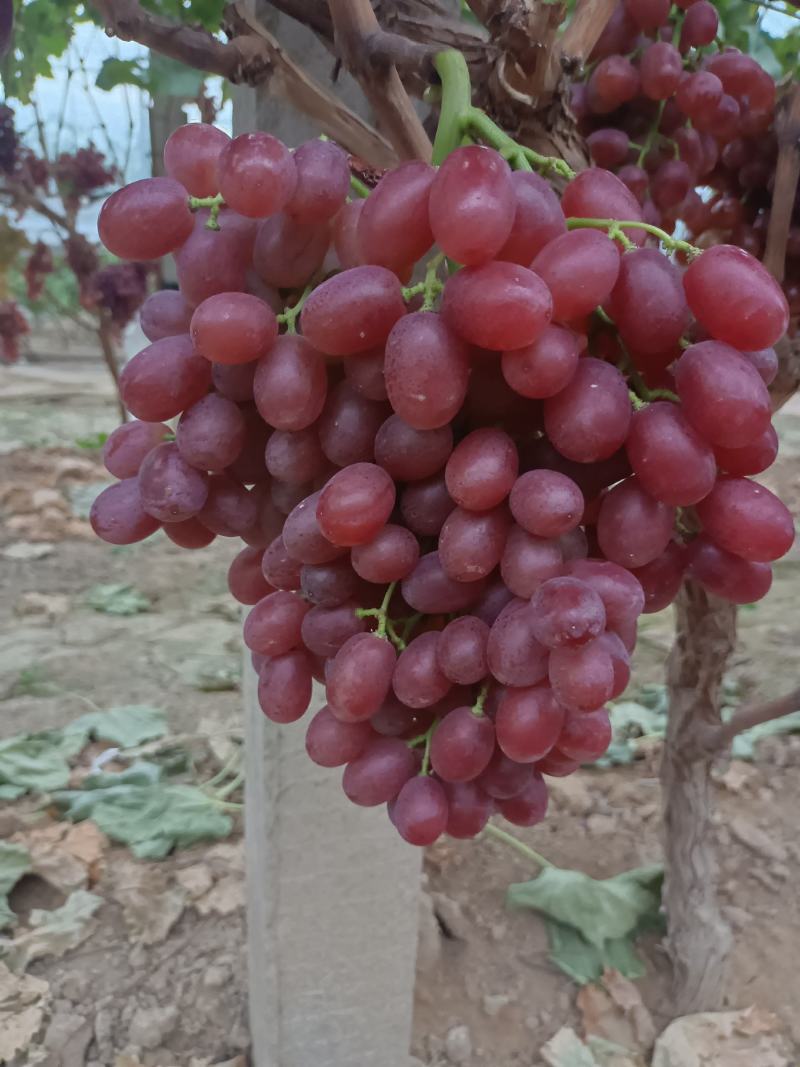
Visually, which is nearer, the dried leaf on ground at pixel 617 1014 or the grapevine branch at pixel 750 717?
the grapevine branch at pixel 750 717

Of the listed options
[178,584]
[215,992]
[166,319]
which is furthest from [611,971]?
[178,584]

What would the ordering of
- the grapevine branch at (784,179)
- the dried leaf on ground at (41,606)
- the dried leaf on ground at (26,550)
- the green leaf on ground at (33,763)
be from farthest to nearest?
the dried leaf on ground at (26,550), the dried leaf on ground at (41,606), the green leaf on ground at (33,763), the grapevine branch at (784,179)

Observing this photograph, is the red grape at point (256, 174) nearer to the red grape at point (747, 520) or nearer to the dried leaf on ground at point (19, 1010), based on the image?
the red grape at point (747, 520)

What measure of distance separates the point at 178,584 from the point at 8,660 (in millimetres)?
757

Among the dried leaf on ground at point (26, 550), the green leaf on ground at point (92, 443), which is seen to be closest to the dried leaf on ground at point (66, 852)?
the dried leaf on ground at point (26, 550)

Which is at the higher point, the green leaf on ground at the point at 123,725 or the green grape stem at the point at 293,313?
the green grape stem at the point at 293,313

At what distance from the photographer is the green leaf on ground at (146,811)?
5.72 feet

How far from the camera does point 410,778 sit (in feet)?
1.82

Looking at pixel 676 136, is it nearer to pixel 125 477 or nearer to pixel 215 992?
pixel 125 477

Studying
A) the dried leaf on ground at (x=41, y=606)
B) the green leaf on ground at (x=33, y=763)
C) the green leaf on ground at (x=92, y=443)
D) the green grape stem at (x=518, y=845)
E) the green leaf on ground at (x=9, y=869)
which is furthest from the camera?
the green leaf on ground at (x=92, y=443)

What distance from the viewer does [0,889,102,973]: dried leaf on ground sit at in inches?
57.1

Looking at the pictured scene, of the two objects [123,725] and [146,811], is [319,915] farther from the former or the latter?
[123,725]

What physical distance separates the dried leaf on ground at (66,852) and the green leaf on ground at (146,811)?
37mm

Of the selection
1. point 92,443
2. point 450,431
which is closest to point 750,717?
point 450,431
